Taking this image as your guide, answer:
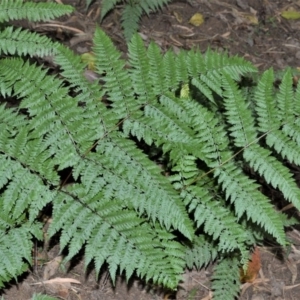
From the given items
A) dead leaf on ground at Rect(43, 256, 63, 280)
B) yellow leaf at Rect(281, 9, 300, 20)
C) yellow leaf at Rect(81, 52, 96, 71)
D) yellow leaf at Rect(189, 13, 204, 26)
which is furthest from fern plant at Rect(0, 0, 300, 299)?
yellow leaf at Rect(281, 9, 300, 20)

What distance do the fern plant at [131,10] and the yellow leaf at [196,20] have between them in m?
0.31

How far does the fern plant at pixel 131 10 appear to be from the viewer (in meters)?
4.98

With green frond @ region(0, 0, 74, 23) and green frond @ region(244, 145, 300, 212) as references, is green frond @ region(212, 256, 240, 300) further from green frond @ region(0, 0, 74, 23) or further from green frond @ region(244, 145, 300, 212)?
green frond @ region(0, 0, 74, 23)

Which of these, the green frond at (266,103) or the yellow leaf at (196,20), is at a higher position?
the yellow leaf at (196,20)

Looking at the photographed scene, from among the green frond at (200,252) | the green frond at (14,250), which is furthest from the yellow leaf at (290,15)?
the green frond at (14,250)

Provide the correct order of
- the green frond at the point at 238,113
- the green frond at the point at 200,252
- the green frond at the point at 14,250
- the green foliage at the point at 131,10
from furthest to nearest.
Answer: the green foliage at the point at 131,10
the green frond at the point at 200,252
the green frond at the point at 238,113
the green frond at the point at 14,250

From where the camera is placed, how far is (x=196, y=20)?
17.9 ft

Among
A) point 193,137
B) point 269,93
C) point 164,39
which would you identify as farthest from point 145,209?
point 164,39

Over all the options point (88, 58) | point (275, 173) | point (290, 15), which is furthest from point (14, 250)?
point (290, 15)

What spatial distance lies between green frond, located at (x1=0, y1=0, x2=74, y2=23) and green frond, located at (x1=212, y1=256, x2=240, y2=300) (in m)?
2.02

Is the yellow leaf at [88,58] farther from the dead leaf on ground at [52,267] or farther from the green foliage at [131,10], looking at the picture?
the dead leaf on ground at [52,267]

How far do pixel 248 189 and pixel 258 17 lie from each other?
9.73 feet

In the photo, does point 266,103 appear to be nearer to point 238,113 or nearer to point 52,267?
point 238,113

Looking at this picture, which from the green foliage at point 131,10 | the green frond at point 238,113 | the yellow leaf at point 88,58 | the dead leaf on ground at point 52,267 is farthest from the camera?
the green foliage at point 131,10
